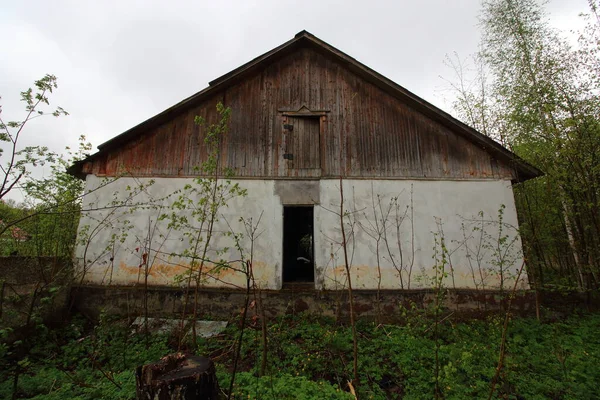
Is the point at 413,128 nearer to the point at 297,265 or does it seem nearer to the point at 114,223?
the point at 297,265

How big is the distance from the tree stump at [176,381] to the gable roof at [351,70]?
6606 mm

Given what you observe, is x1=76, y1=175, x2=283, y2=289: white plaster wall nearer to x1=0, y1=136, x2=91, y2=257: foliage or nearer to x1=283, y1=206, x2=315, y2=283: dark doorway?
x1=0, y1=136, x2=91, y2=257: foliage

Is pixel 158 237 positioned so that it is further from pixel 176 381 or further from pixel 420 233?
pixel 420 233

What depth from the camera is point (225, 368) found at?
445 cm

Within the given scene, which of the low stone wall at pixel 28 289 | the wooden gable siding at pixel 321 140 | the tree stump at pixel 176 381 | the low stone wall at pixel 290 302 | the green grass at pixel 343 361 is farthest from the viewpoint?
the wooden gable siding at pixel 321 140

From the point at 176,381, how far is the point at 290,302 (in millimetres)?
4391

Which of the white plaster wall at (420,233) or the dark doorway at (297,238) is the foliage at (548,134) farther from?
the dark doorway at (297,238)

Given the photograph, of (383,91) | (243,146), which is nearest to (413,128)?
(383,91)

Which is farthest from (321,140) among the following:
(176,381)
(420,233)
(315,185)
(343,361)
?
(176,381)

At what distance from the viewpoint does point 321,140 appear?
752 cm

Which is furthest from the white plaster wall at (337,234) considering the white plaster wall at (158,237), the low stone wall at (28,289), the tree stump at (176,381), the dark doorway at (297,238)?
the tree stump at (176,381)

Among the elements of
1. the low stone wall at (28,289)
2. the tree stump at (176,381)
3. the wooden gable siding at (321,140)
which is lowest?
the tree stump at (176,381)

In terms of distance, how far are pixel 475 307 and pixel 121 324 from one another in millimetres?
8154

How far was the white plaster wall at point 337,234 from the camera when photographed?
663cm
